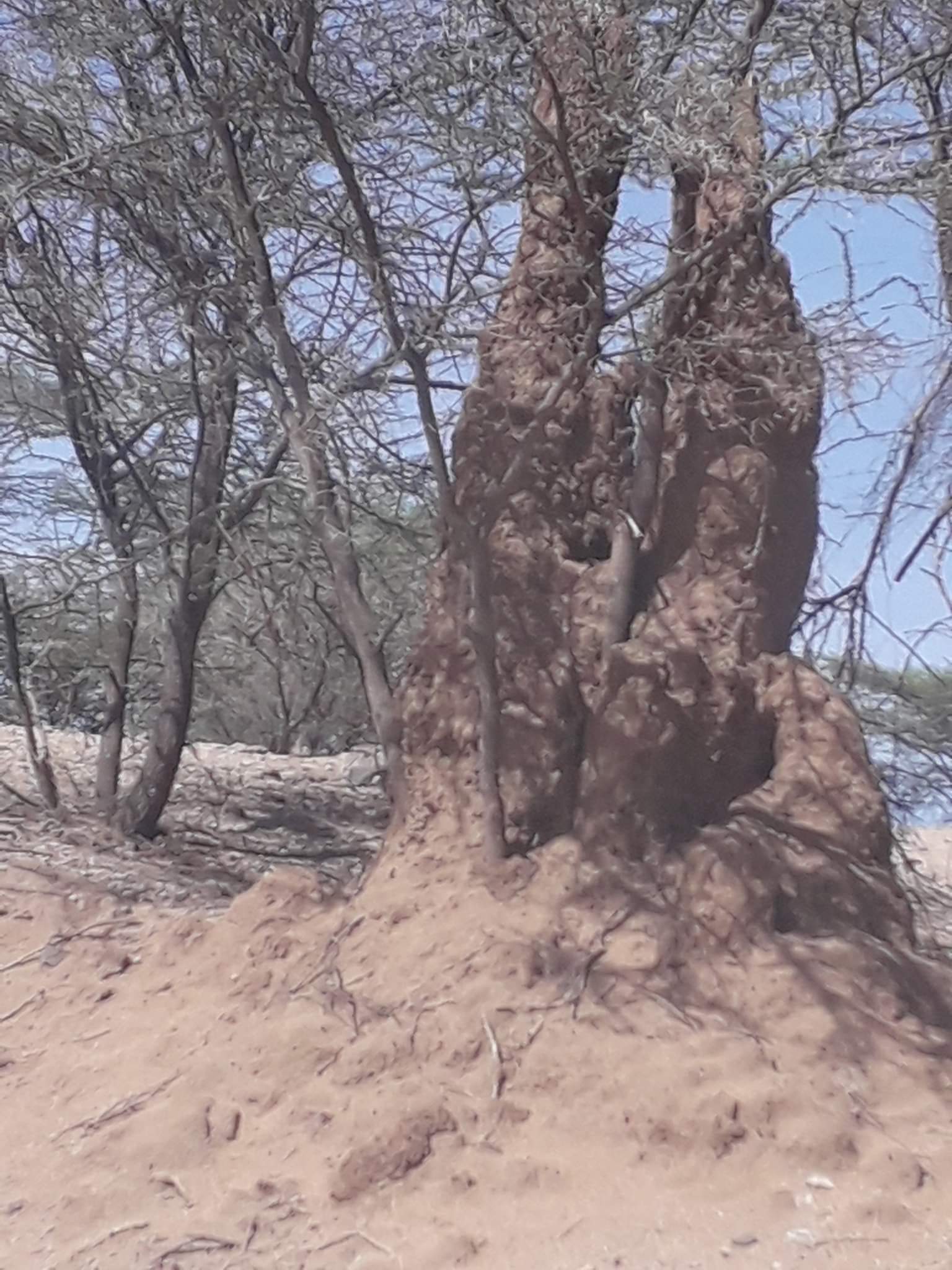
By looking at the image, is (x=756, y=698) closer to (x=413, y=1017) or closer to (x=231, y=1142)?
(x=413, y=1017)

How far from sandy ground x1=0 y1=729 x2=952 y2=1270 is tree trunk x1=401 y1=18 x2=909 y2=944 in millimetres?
281

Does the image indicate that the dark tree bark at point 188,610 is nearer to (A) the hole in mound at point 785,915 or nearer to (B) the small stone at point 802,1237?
(A) the hole in mound at point 785,915

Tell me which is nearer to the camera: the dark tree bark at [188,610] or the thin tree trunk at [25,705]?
the dark tree bark at [188,610]

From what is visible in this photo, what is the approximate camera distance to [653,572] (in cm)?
512

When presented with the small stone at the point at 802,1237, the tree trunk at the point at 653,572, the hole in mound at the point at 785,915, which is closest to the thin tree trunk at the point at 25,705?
the tree trunk at the point at 653,572

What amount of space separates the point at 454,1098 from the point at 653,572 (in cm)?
206

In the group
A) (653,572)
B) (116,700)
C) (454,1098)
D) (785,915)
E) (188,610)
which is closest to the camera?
(454,1098)

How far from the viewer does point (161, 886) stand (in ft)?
21.7

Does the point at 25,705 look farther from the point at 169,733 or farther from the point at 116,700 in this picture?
the point at 169,733

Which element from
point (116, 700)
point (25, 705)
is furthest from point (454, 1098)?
point (25, 705)

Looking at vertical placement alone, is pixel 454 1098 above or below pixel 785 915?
below

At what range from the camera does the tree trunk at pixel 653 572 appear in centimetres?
459

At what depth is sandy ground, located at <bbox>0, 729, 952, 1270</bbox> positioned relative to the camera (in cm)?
349

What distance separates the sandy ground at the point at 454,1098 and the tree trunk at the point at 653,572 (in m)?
0.28
